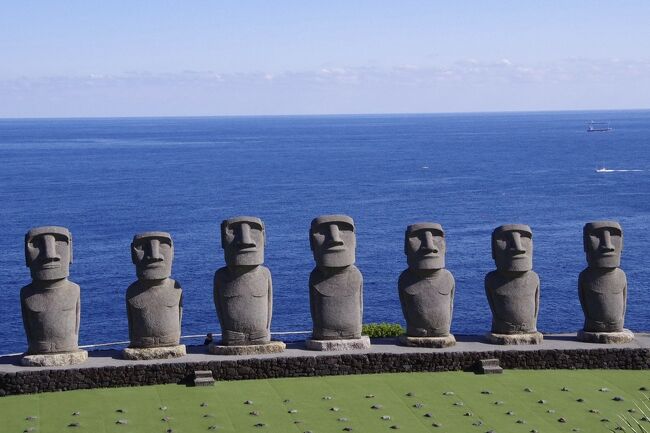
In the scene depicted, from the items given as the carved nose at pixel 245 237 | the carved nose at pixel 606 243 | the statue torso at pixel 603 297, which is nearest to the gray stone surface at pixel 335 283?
the carved nose at pixel 245 237

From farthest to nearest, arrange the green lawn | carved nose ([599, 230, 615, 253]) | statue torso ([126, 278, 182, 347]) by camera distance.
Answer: carved nose ([599, 230, 615, 253]) → statue torso ([126, 278, 182, 347]) → the green lawn

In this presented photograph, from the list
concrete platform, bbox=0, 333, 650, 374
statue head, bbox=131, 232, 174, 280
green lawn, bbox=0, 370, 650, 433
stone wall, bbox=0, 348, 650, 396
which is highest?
statue head, bbox=131, 232, 174, 280

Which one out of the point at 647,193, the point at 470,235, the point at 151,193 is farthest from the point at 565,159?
the point at 470,235

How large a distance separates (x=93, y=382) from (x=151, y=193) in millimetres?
84698

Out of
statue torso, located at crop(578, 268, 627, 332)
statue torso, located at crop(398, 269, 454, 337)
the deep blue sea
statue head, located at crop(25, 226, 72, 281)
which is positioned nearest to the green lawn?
statue torso, located at crop(398, 269, 454, 337)

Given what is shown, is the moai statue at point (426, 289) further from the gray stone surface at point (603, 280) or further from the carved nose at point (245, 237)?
the carved nose at point (245, 237)

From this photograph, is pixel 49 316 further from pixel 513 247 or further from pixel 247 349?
pixel 513 247

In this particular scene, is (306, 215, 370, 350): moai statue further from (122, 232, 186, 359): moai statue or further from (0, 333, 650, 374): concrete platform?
(122, 232, 186, 359): moai statue

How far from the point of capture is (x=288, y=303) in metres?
53.4

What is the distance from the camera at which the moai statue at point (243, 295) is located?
2047 centimetres

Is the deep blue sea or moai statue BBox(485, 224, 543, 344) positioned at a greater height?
moai statue BBox(485, 224, 543, 344)

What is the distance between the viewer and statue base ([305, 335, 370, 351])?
20938mm

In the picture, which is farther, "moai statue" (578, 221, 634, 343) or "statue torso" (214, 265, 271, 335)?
"moai statue" (578, 221, 634, 343)

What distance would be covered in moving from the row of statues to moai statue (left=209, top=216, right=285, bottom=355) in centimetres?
2
